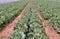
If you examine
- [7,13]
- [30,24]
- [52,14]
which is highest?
[30,24]

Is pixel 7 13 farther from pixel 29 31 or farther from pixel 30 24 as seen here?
pixel 29 31

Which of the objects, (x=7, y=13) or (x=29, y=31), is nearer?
(x=29, y=31)

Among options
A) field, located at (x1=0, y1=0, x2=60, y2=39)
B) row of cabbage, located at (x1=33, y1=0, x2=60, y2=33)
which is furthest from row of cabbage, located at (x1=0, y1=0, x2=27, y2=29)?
row of cabbage, located at (x1=33, y1=0, x2=60, y2=33)

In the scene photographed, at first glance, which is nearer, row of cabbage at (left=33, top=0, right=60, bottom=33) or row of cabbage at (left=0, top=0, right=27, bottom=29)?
row of cabbage at (left=33, top=0, right=60, bottom=33)

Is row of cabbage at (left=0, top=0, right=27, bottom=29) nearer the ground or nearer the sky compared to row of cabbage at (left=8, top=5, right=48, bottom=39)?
nearer the ground

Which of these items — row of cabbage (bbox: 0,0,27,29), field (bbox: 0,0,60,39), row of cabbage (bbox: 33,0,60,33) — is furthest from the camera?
row of cabbage (bbox: 0,0,27,29)

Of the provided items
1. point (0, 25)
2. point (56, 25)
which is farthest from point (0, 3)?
point (56, 25)

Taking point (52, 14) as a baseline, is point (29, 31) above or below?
above

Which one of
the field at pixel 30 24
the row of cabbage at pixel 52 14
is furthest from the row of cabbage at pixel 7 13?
the row of cabbage at pixel 52 14

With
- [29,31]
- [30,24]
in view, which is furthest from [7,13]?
[29,31]

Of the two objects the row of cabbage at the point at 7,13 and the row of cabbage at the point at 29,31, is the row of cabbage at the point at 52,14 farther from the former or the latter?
the row of cabbage at the point at 7,13

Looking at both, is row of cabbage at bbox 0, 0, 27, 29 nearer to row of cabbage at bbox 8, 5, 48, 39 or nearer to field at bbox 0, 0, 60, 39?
field at bbox 0, 0, 60, 39

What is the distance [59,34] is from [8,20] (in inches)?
180

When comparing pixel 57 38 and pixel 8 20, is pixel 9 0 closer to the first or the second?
pixel 8 20
